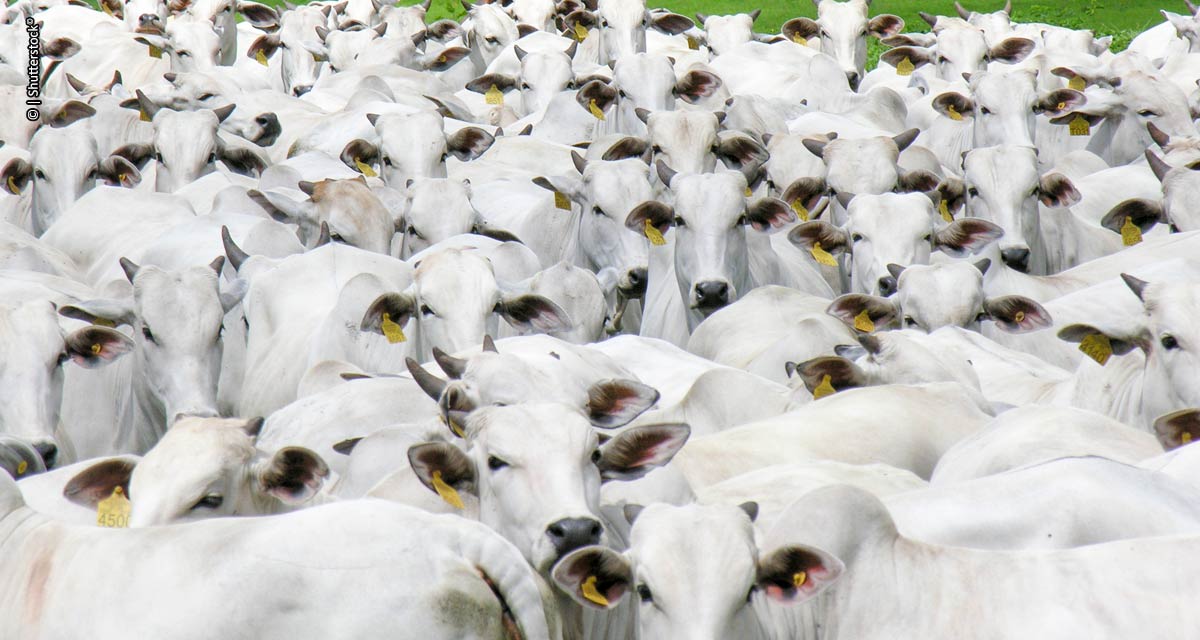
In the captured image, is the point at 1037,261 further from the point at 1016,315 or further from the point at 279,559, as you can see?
the point at 279,559

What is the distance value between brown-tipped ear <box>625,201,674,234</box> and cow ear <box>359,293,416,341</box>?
1.43 m

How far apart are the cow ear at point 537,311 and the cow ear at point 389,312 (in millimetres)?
315

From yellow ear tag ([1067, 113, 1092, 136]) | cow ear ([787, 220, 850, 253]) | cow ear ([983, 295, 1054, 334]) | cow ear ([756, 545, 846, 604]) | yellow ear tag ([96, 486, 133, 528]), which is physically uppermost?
cow ear ([756, 545, 846, 604])

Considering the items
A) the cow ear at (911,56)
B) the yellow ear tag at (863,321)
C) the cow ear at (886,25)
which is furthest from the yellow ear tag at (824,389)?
the cow ear at (886,25)

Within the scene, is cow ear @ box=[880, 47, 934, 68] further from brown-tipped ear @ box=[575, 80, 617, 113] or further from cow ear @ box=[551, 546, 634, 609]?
cow ear @ box=[551, 546, 634, 609]

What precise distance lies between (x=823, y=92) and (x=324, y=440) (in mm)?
7584

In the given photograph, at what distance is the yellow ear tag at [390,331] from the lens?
6.16 m

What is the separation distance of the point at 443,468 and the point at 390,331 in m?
2.03

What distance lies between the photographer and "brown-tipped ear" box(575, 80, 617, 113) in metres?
10.2

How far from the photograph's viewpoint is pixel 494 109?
12.2m

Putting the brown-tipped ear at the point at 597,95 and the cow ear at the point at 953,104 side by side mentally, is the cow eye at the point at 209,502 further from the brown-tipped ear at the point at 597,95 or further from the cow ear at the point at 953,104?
the cow ear at the point at 953,104

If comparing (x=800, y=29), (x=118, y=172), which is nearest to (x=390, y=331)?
(x=118, y=172)
